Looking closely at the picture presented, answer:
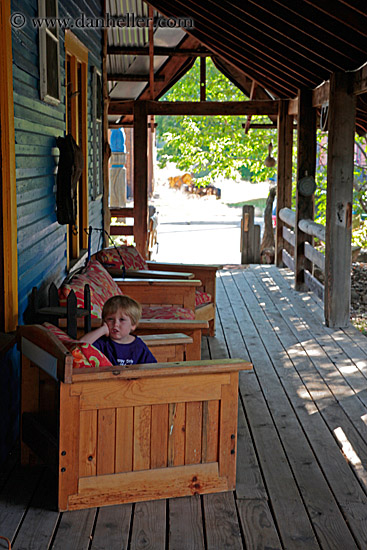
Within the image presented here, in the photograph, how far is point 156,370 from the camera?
3365 mm

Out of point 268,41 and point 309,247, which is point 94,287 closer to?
point 268,41

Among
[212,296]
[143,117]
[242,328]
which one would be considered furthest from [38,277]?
[143,117]

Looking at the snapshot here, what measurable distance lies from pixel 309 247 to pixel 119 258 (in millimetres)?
3494

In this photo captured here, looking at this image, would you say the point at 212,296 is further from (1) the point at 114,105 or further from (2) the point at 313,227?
(1) the point at 114,105

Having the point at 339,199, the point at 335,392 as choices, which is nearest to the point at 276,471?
the point at 335,392

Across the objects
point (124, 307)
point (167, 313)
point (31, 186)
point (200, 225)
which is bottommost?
point (200, 225)

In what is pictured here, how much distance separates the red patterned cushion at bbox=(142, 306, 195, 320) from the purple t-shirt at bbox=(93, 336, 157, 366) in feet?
5.65

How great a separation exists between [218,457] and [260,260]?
9.60 metres

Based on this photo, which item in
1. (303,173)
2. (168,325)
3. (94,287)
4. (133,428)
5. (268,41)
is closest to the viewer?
(133,428)

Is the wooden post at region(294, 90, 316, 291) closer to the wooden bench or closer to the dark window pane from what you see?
the dark window pane

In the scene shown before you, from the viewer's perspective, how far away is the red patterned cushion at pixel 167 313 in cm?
559

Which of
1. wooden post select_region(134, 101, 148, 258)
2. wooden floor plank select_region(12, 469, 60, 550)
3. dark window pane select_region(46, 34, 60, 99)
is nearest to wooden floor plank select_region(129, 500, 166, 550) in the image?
wooden floor plank select_region(12, 469, 60, 550)

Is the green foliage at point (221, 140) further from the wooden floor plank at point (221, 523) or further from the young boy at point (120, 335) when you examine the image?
the wooden floor plank at point (221, 523)

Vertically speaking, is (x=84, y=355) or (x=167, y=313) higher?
(x=84, y=355)
